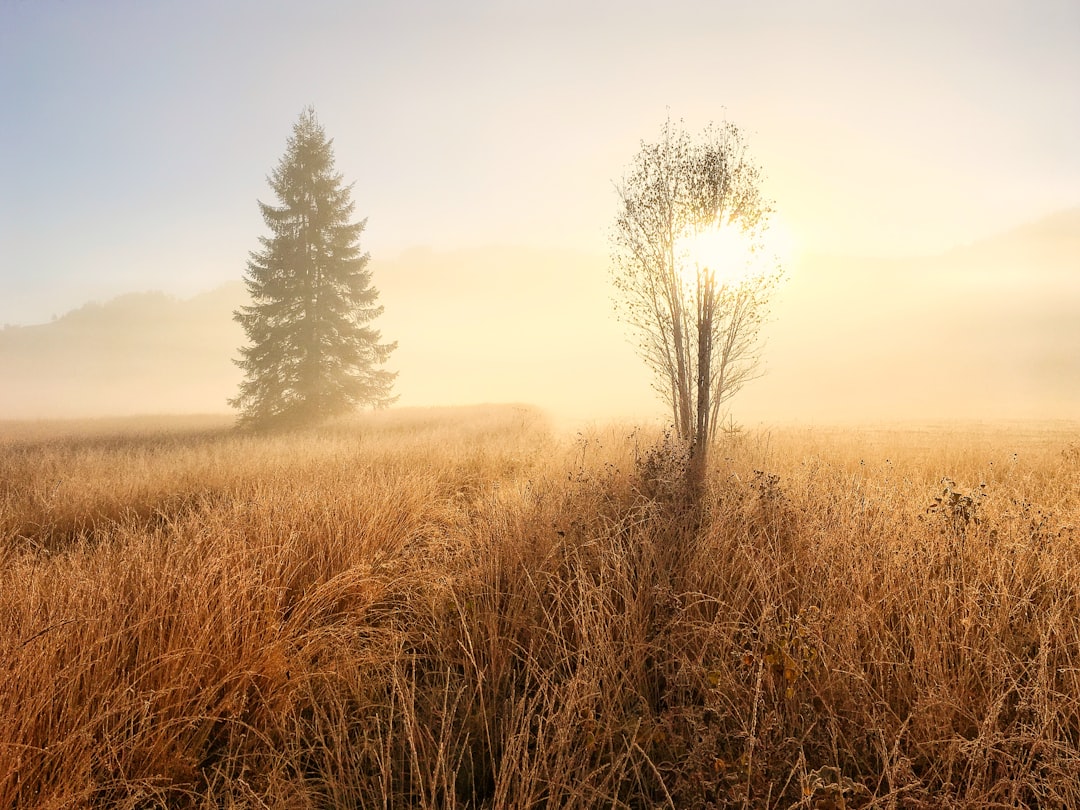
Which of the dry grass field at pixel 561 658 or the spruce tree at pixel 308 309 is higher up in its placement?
the spruce tree at pixel 308 309

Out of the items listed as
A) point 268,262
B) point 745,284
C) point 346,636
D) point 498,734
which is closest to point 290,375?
point 268,262

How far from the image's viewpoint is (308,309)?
65.0ft

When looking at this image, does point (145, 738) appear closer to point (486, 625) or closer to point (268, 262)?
point (486, 625)

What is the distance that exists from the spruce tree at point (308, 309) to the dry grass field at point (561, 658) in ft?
46.4

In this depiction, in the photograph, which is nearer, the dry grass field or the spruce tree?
the dry grass field

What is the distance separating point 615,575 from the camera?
3762 millimetres

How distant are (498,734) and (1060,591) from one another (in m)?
3.72

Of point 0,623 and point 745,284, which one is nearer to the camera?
point 0,623

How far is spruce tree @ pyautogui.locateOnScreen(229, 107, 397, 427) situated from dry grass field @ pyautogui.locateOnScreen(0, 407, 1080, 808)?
46.4 ft

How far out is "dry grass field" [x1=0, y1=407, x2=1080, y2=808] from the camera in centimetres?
214

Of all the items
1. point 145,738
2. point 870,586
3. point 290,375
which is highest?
point 290,375

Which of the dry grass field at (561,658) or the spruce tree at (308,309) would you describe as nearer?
the dry grass field at (561,658)

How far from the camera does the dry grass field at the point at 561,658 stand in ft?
7.04

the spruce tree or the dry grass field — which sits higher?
the spruce tree
